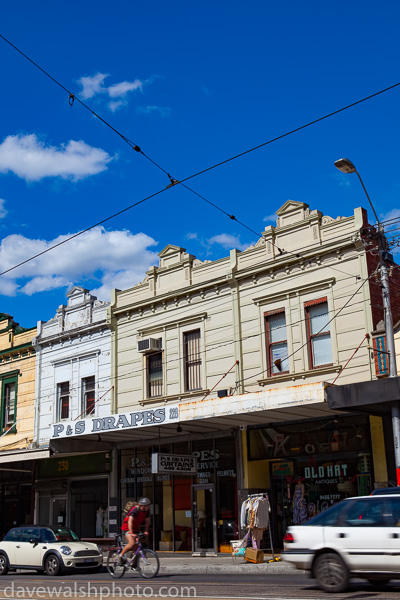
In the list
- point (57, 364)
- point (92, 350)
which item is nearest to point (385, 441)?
point (92, 350)

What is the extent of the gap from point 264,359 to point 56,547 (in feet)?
26.8

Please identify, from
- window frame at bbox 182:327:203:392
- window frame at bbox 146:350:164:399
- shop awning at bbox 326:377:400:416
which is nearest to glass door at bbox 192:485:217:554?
window frame at bbox 182:327:203:392

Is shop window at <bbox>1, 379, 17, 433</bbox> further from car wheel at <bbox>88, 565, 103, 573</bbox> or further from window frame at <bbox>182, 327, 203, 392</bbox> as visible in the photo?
car wheel at <bbox>88, 565, 103, 573</bbox>

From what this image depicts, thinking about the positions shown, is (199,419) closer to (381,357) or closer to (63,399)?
(381,357)

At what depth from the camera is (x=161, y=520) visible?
24109 millimetres

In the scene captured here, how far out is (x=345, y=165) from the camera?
54.4 feet

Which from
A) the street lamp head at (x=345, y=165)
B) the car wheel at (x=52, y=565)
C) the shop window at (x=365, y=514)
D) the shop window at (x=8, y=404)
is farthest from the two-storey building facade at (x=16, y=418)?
the shop window at (x=365, y=514)

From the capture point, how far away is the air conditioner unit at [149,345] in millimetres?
24922

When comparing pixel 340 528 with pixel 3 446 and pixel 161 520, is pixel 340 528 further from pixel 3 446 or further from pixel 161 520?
pixel 3 446

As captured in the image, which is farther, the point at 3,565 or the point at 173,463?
the point at 173,463

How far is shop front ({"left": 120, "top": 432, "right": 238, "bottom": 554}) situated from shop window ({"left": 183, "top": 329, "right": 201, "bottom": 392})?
1.86 metres

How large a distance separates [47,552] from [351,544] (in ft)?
34.8

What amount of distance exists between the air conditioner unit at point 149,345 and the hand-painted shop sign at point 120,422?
→ 3.15 m

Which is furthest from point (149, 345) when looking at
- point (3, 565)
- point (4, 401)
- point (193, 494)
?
point (4, 401)
